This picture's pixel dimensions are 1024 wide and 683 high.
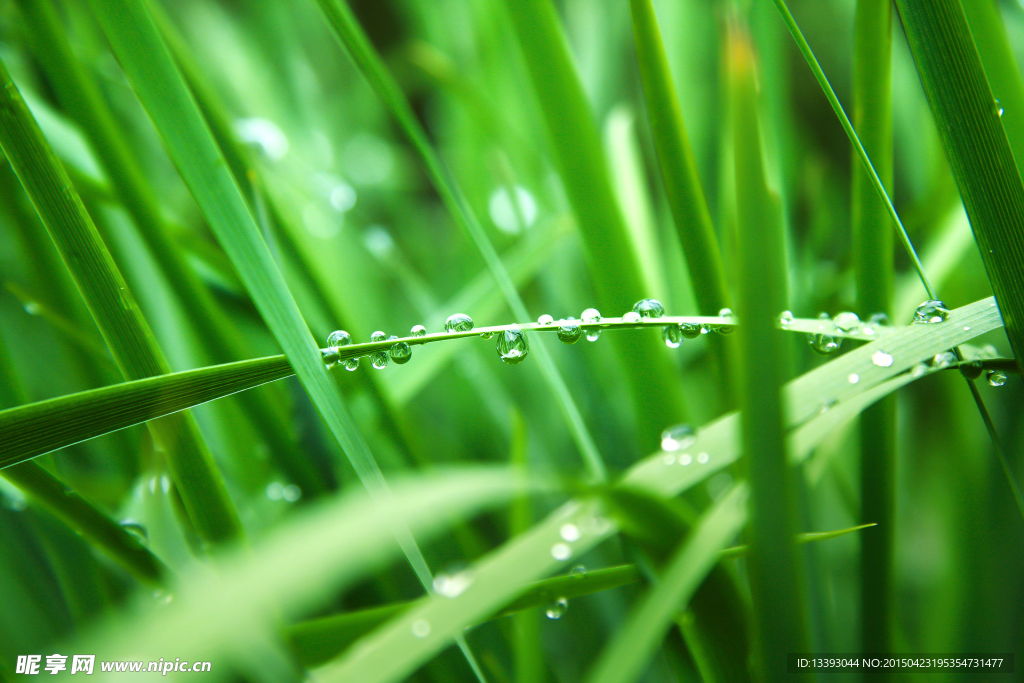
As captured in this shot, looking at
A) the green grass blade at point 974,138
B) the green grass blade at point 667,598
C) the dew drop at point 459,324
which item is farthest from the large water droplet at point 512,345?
the green grass blade at point 974,138

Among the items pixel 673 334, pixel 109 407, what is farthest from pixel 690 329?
pixel 109 407

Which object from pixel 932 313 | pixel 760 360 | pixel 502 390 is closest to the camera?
pixel 760 360

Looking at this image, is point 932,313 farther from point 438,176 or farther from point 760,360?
point 438,176

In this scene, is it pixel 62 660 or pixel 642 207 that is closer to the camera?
pixel 62 660

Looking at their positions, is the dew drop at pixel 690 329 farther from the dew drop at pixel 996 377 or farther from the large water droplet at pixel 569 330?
the dew drop at pixel 996 377

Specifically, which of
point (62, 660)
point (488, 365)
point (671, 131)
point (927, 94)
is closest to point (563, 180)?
point (671, 131)

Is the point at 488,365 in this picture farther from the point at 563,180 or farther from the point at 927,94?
the point at 927,94

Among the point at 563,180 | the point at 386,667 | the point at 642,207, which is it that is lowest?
the point at 386,667
